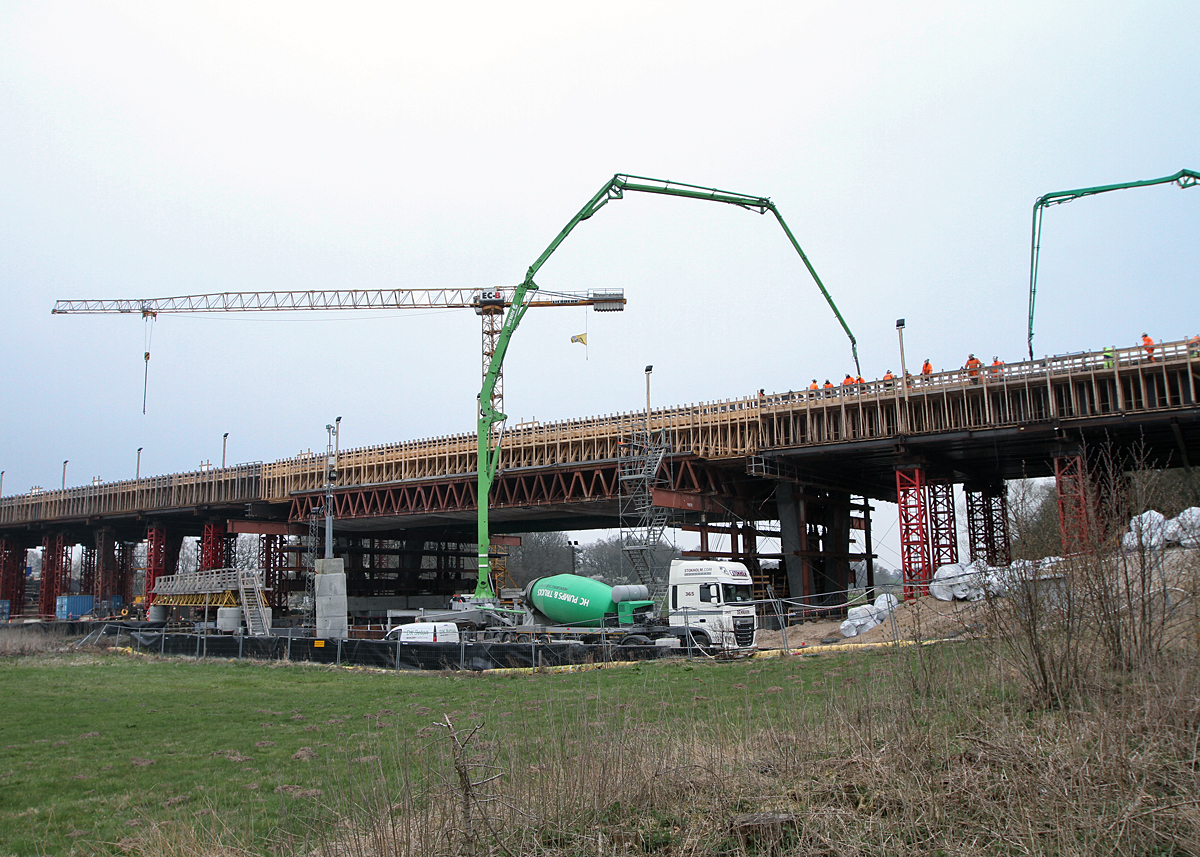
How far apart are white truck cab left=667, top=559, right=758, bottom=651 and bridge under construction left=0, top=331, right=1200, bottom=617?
28.5 ft

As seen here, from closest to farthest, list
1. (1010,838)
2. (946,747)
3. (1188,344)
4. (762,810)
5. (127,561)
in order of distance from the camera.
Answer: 1. (1010,838)
2. (762,810)
3. (946,747)
4. (1188,344)
5. (127,561)

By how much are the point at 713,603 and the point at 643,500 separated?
14.5m

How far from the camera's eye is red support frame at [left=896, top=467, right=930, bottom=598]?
38281 mm

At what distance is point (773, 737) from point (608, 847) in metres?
2.38

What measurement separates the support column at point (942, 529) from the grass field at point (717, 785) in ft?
110

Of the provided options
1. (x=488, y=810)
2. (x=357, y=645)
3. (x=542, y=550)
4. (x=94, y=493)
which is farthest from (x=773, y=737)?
(x=542, y=550)

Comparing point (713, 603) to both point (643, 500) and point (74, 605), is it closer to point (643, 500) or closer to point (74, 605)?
point (643, 500)

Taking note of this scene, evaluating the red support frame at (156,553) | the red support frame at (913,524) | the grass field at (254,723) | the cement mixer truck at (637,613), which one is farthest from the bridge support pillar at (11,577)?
the red support frame at (913,524)

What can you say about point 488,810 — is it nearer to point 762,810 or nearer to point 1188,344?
point 762,810

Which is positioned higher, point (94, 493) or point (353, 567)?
point (94, 493)

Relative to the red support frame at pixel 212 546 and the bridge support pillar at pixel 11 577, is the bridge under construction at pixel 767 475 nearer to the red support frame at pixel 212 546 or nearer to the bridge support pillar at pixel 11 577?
the red support frame at pixel 212 546

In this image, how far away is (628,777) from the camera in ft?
24.8

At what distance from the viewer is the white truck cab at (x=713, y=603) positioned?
27031 millimetres

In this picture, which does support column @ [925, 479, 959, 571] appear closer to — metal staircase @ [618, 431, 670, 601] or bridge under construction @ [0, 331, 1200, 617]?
bridge under construction @ [0, 331, 1200, 617]
